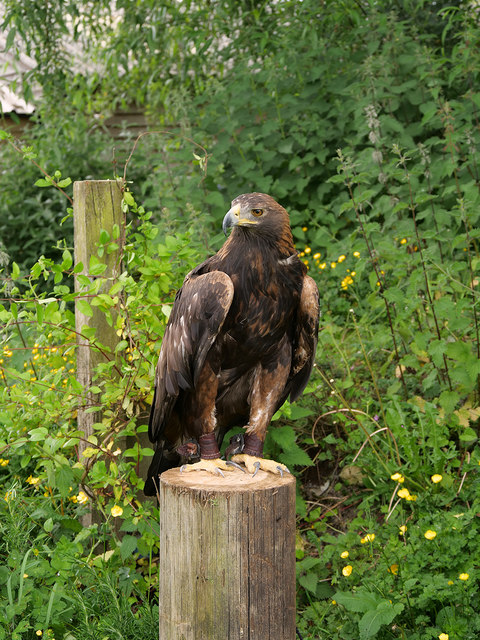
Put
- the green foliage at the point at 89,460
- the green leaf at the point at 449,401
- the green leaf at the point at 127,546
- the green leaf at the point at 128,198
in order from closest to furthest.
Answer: the green foliage at the point at 89,460
the green leaf at the point at 127,546
the green leaf at the point at 128,198
the green leaf at the point at 449,401

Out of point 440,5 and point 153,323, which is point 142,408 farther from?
point 440,5

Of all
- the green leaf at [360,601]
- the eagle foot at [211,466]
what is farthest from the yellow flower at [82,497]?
the green leaf at [360,601]

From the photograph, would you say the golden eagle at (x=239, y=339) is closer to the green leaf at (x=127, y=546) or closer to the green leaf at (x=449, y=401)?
the green leaf at (x=127, y=546)

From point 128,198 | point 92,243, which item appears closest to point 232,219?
point 128,198

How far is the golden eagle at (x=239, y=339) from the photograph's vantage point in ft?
8.09

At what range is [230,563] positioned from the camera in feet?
7.43

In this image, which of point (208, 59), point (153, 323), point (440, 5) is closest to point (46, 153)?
point (208, 59)

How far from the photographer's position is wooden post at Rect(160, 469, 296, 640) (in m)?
2.27

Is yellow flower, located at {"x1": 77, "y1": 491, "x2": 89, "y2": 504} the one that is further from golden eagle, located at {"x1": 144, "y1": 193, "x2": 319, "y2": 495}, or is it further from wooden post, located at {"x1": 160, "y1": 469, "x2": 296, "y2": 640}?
wooden post, located at {"x1": 160, "y1": 469, "x2": 296, "y2": 640}

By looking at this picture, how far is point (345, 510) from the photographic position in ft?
12.4

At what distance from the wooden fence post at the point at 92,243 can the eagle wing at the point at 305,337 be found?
0.98 m

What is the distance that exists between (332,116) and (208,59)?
160 cm

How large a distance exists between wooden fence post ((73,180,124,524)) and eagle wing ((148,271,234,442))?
761 millimetres

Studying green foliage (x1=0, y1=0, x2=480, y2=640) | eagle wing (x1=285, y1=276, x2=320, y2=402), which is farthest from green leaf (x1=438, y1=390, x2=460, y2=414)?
eagle wing (x1=285, y1=276, x2=320, y2=402)
